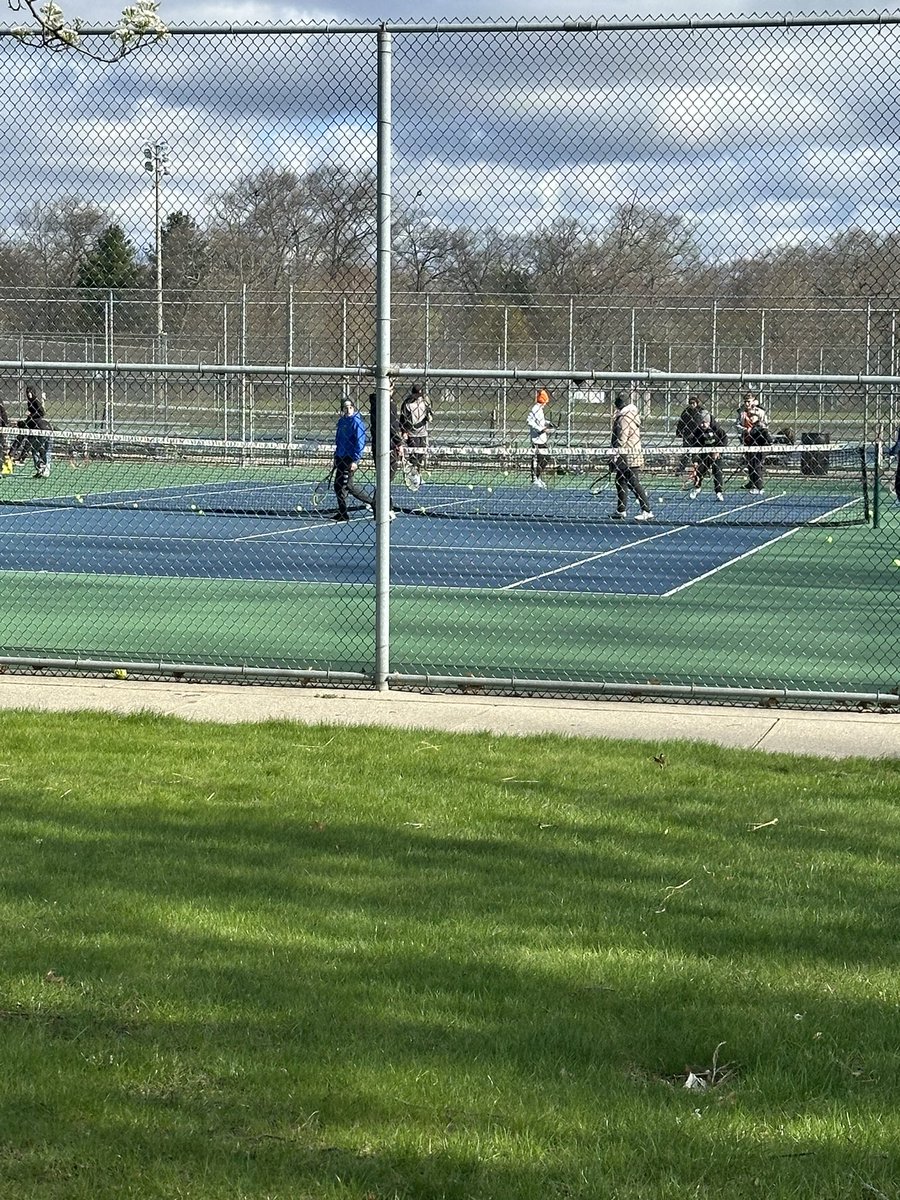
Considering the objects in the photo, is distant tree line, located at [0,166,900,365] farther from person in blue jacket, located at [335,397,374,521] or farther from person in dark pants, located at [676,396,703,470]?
person in dark pants, located at [676,396,703,470]

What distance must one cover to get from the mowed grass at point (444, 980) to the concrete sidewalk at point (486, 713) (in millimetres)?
984

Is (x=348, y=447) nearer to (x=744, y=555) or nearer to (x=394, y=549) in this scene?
Result: (x=394, y=549)

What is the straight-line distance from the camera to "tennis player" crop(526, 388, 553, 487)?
20.5 meters

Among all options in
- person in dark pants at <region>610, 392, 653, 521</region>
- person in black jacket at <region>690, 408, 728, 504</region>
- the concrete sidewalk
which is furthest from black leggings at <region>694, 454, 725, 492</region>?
the concrete sidewalk

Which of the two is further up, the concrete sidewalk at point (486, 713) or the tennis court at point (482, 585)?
the tennis court at point (482, 585)

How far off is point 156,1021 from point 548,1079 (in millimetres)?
1089

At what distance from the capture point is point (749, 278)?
9.72m

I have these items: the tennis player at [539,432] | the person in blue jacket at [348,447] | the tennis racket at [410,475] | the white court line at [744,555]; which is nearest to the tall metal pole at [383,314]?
the white court line at [744,555]

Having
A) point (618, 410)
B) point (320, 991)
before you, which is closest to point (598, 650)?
point (618, 410)

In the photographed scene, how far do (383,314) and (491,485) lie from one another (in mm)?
15306

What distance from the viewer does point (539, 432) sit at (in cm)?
2197

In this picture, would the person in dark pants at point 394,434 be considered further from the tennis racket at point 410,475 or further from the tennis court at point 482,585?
the tennis court at point 482,585

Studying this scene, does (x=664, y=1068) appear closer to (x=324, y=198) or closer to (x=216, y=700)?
(x=216, y=700)

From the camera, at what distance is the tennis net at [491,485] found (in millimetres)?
25109
